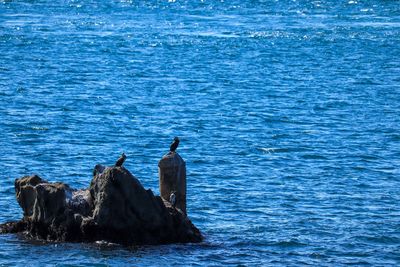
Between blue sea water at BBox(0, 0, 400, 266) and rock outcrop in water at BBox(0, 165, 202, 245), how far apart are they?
0.37 m

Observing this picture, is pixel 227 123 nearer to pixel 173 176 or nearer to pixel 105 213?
pixel 173 176

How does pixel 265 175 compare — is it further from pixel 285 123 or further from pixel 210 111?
pixel 210 111

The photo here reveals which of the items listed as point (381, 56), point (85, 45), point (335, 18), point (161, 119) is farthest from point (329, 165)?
point (335, 18)

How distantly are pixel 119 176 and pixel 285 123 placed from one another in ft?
82.2

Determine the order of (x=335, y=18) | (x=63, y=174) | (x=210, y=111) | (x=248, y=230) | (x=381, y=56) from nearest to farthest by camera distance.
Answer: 1. (x=248, y=230)
2. (x=63, y=174)
3. (x=210, y=111)
4. (x=381, y=56)
5. (x=335, y=18)

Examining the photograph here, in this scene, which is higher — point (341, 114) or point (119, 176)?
point (119, 176)

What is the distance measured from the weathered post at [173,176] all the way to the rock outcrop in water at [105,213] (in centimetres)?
56

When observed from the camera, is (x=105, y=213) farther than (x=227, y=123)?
No

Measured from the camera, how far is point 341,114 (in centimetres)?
5047

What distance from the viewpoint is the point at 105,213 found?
23703 millimetres

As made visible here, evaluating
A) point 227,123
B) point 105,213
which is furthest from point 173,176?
point 227,123

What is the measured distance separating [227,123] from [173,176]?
23.2m

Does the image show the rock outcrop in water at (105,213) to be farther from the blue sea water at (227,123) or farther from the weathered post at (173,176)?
the weathered post at (173,176)

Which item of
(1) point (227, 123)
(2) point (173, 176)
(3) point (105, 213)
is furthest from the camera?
(1) point (227, 123)
